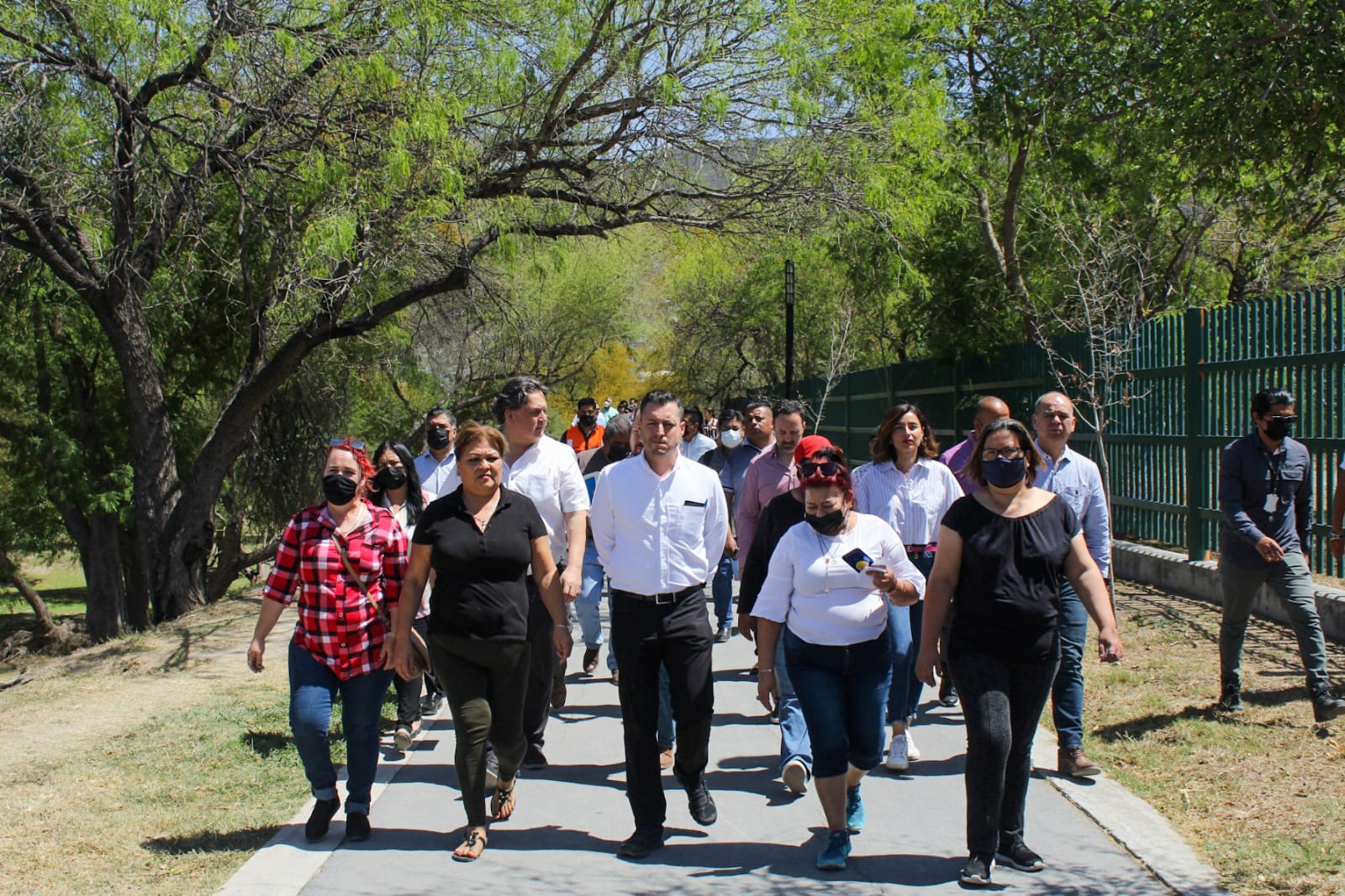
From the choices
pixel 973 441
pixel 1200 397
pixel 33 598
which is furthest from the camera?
pixel 33 598

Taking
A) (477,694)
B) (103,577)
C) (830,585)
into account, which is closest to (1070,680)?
(830,585)

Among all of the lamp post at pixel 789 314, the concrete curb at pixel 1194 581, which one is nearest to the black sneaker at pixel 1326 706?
the concrete curb at pixel 1194 581

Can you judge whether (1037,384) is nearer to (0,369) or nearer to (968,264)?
(968,264)

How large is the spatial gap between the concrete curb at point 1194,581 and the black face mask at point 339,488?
6.23 metres

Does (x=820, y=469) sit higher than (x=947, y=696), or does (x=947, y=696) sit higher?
(x=820, y=469)

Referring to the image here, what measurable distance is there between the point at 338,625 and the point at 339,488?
0.59m

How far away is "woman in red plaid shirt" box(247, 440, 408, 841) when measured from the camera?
18.3 feet

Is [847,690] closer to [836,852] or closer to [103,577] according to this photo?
[836,852]

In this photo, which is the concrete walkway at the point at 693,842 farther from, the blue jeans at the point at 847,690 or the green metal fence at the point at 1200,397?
the green metal fence at the point at 1200,397

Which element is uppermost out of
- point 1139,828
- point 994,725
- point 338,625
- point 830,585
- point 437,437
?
point 437,437

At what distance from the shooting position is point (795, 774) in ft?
18.7

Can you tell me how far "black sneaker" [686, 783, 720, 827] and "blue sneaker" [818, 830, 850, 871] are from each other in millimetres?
754

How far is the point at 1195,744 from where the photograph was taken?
6.79 metres

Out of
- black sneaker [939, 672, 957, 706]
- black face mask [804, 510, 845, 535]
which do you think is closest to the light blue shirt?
black sneaker [939, 672, 957, 706]
